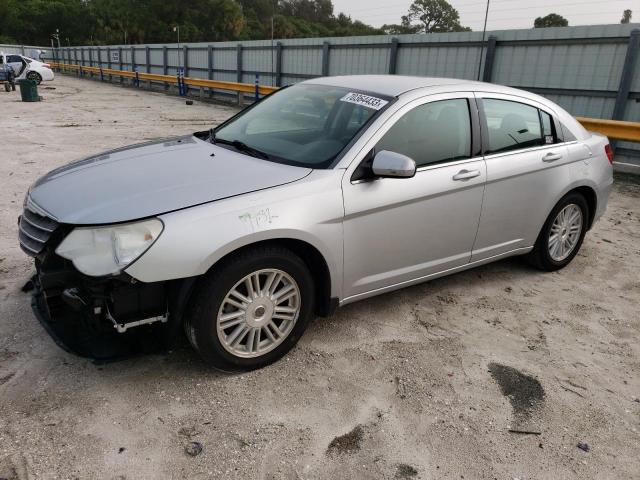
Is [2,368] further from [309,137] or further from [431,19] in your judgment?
[431,19]

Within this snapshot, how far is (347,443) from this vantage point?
250 centimetres

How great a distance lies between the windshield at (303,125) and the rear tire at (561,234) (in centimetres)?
202

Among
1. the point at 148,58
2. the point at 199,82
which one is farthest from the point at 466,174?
the point at 148,58

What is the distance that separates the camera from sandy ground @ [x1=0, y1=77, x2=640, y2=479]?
7.78ft

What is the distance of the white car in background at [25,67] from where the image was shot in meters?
26.0

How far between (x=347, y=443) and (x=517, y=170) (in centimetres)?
250

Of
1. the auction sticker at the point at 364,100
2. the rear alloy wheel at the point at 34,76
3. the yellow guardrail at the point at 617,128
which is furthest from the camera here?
the rear alloy wheel at the point at 34,76

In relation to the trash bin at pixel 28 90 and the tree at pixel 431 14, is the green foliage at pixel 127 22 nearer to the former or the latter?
the tree at pixel 431 14

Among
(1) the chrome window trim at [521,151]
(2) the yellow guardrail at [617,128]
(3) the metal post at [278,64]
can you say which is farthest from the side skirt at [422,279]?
(3) the metal post at [278,64]

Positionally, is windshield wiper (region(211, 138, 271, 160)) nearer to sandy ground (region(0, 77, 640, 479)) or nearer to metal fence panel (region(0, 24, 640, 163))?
sandy ground (region(0, 77, 640, 479))

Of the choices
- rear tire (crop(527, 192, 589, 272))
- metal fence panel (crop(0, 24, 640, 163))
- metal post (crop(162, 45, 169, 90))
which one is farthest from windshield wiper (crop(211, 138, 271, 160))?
metal post (crop(162, 45, 169, 90))

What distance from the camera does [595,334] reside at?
3.66 meters

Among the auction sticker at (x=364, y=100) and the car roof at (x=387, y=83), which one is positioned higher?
the car roof at (x=387, y=83)

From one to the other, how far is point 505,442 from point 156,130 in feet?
39.5
